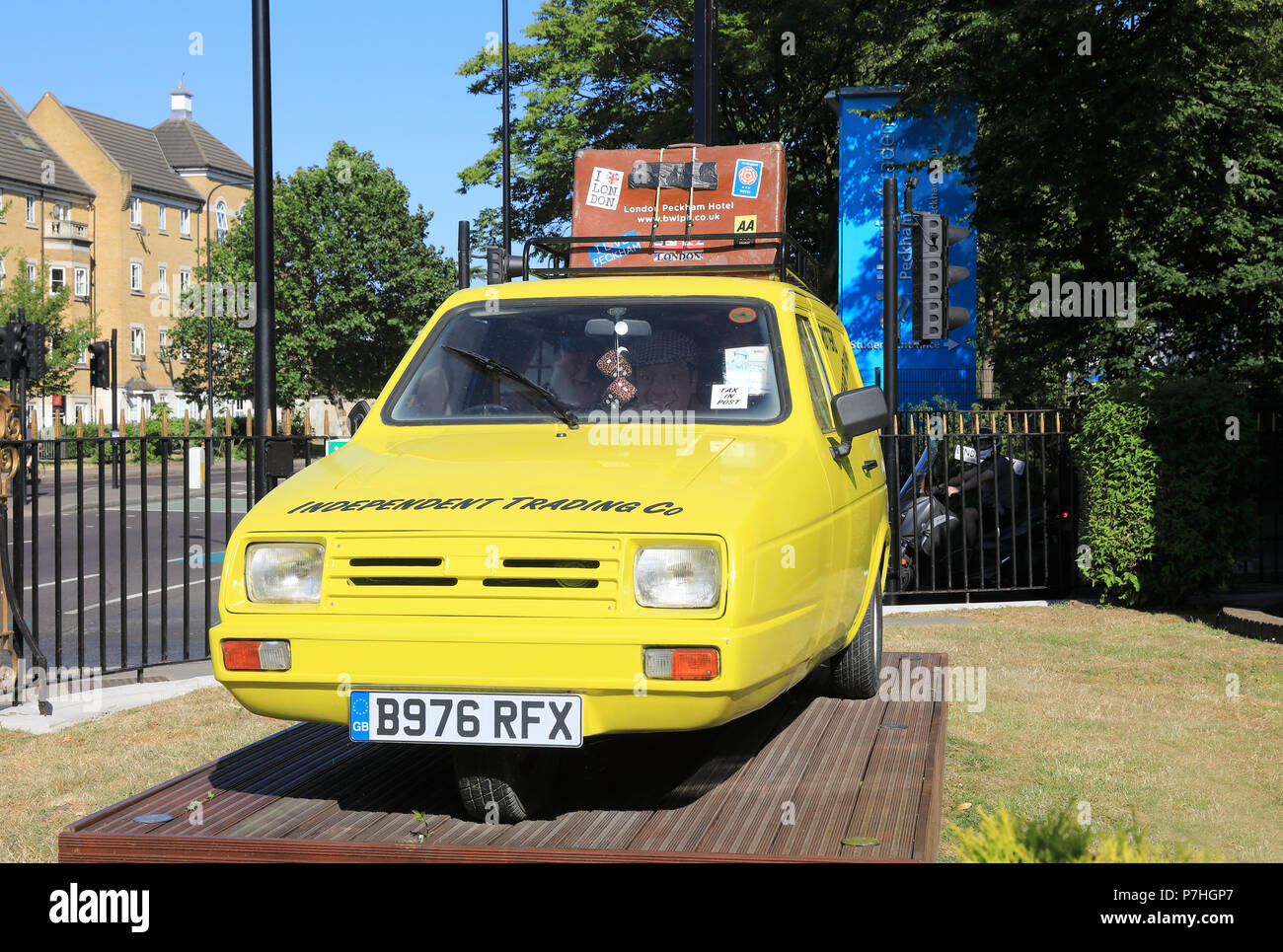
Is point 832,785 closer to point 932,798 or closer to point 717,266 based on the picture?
point 932,798

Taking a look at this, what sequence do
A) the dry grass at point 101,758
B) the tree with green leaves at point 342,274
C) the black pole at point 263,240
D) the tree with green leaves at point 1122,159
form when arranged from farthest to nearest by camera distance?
the tree with green leaves at point 342,274
the tree with green leaves at point 1122,159
the black pole at point 263,240
the dry grass at point 101,758

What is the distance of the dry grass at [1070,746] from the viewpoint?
5672 mm

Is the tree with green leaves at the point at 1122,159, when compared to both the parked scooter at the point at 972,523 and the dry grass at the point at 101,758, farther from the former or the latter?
the dry grass at the point at 101,758

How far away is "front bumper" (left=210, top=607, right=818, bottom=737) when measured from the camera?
3803 millimetres

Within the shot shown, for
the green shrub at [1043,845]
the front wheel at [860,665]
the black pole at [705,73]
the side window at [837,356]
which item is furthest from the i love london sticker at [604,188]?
the green shrub at [1043,845]

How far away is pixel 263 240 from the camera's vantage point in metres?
8.73

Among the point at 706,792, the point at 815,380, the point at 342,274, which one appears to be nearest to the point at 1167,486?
the point at 815,380

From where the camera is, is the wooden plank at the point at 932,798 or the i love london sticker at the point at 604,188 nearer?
the wooden plank at the point at 932,798

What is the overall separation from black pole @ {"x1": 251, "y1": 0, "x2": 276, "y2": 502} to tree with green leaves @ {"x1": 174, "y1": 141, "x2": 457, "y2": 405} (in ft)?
161

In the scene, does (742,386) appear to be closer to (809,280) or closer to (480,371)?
Answer: (480,371)

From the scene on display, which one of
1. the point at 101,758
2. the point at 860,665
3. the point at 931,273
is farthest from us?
the point at 931,273

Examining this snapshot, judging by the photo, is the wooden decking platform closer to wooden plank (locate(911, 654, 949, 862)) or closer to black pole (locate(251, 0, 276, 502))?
wooden plank (locate(911, 654, 949, 862))

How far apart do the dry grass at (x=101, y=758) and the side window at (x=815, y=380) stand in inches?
138

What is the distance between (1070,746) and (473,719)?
413 centimetres
